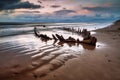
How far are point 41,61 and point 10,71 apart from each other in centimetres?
162

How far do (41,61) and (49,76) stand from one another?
6.00 feet

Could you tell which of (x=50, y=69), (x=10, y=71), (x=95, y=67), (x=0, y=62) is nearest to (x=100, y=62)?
(x=95, y=67)

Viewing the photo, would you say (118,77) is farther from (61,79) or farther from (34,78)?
(34,78)

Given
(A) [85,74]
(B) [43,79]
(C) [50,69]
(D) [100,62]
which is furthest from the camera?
(D) [100,62]

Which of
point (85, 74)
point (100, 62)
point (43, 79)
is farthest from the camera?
point (100, 62)

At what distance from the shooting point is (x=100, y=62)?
6.43 meters

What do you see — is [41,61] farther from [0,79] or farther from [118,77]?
[118,77]

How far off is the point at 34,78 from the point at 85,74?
178cm

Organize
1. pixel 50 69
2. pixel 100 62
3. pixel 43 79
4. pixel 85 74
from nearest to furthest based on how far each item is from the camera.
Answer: pixel 43 79, pixel 85 74, pixel 50 69, pixel 100 62

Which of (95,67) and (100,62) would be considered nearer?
(95,67)

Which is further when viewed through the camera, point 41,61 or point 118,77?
point 41,61

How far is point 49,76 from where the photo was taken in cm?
484

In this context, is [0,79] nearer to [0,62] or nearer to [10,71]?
[10,71]

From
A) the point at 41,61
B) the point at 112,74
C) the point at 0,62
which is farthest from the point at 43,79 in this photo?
the point at 0,62
